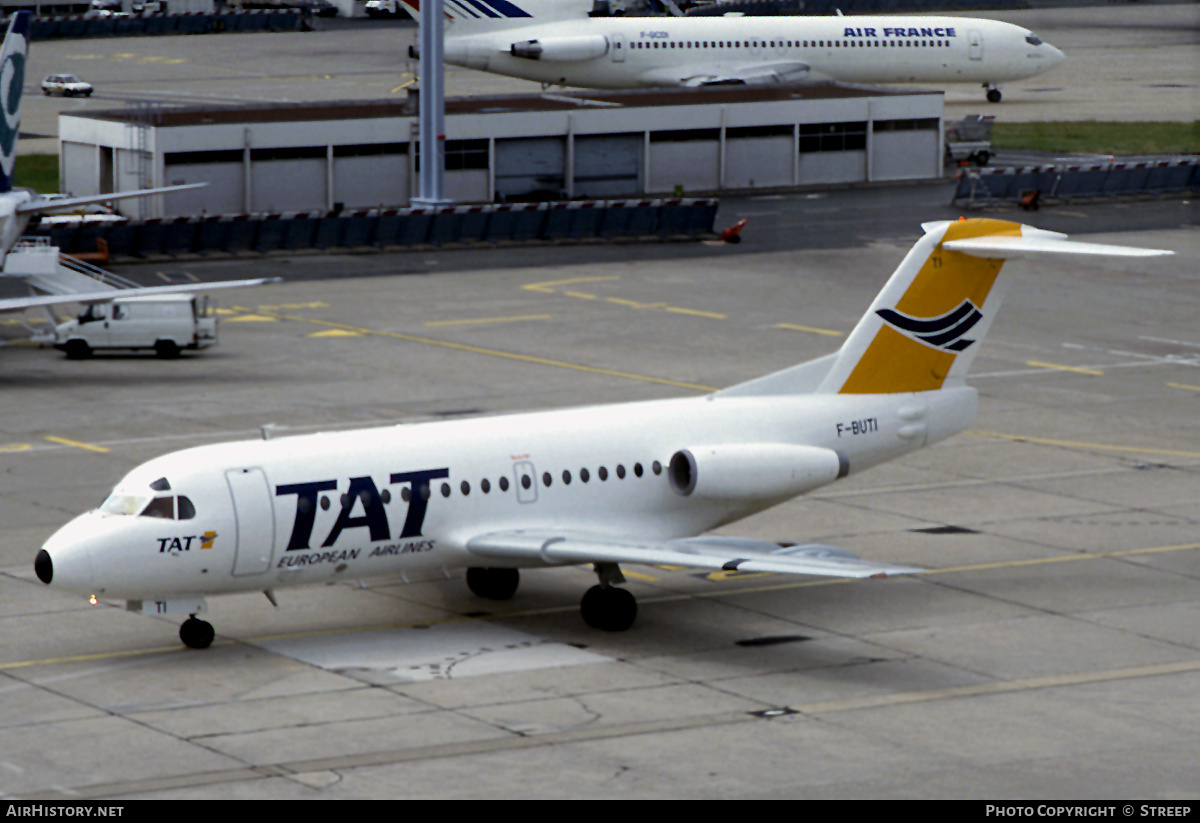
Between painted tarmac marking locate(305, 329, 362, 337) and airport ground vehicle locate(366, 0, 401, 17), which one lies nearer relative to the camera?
painted tarmac marking locate(305, 329, 362, 337)

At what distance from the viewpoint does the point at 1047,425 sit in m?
44.5

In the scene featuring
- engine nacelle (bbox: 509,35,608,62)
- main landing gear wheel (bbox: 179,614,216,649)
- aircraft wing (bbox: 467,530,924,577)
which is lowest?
main landing gear wheel (bbox: 179,614,216,649)

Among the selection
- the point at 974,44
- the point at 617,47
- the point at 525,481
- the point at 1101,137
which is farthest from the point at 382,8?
the point at 525,481

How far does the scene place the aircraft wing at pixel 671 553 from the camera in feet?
89.1

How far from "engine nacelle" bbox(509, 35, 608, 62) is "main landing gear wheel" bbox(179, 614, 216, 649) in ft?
226

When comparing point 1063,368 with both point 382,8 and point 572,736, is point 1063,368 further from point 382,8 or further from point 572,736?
point 382,8

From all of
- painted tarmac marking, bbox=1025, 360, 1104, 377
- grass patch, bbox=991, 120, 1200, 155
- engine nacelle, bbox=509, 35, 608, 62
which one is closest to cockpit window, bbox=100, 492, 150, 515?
painted tarmac marking, bbox=1025, 360, 1104, 377

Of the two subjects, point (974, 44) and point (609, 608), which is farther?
point (974, 44)

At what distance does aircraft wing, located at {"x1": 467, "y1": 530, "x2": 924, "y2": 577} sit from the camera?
2717 cm

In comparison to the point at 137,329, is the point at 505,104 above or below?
above

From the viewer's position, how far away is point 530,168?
82062mm

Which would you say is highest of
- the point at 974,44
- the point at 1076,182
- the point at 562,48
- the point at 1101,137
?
the point at 974,44

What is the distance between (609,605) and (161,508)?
6624 millimetres

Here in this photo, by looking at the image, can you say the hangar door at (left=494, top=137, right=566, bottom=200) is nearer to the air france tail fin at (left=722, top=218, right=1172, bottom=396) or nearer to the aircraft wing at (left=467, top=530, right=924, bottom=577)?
the air france tail fin at (left=722, top=218, right=1172, bottom=396)
